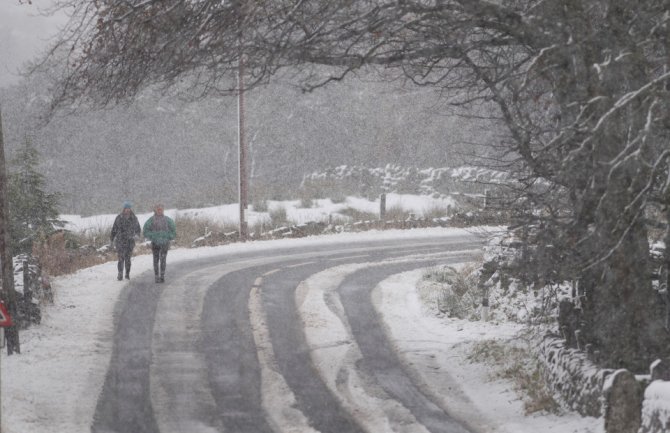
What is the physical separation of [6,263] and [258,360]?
350 centimetres

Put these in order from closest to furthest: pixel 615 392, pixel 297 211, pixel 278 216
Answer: pixel 615 392
pixel 278 216
pixel 297 211

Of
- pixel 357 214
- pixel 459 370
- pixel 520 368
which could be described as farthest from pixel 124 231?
pixel 357 214

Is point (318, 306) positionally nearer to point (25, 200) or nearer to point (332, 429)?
point (332, 429)

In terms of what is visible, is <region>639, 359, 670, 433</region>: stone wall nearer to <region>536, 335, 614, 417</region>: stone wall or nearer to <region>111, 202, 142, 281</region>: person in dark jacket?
<region>536, 335, 614, 417</region>: stone wall

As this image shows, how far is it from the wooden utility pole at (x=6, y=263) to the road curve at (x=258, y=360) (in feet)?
4.39

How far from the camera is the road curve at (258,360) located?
8.02 metres

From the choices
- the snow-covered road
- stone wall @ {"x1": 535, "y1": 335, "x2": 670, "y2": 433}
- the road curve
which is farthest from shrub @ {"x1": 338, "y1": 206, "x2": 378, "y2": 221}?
stone wall @ {"x1": 535, "y1": 335, "x2": 670, "y2": 433}

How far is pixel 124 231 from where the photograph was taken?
1614 cm

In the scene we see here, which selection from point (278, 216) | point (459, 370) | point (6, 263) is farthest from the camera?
point (278, 216)

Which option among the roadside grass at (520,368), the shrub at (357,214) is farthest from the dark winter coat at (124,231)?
the shrub at (357,214)

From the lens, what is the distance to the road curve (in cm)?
802

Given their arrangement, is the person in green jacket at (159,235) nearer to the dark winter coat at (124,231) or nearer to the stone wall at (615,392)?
the dark winter coat at (124,231)

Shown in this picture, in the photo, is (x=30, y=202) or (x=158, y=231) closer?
(x=158, y=231)

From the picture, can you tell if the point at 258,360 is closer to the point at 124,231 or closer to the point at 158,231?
the point at 158,231
